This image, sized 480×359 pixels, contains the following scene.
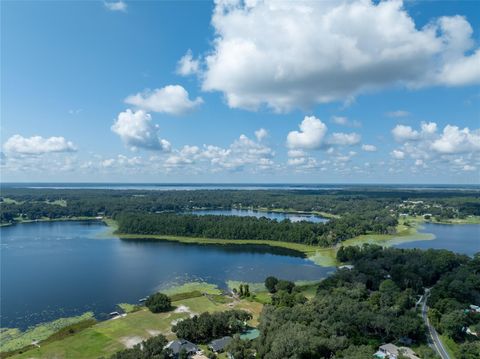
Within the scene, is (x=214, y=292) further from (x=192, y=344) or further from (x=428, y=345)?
(x=428, y=345)

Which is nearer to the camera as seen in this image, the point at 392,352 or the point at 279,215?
the point at 392,352

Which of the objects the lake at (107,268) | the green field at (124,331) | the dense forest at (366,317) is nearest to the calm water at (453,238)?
the lake at (107,268)

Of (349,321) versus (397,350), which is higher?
(349,321)

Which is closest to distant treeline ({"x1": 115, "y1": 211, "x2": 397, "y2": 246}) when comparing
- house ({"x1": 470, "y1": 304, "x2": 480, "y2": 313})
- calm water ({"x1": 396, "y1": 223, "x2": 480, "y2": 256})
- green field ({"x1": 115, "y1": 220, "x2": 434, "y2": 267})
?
green field ({"x1": 115, "y1": 220, "x2": 434, "y2": 267})

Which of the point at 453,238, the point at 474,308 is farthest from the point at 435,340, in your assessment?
the point at 453,238

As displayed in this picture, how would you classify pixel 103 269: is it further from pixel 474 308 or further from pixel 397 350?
pixel 474 308

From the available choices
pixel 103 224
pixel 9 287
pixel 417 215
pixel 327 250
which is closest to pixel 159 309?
pixel 9 287

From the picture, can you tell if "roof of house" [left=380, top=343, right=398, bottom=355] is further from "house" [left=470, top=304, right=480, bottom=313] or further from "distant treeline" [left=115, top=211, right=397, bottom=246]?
"distant treeline" [left=115, top=211, right=397, bottom=246]
